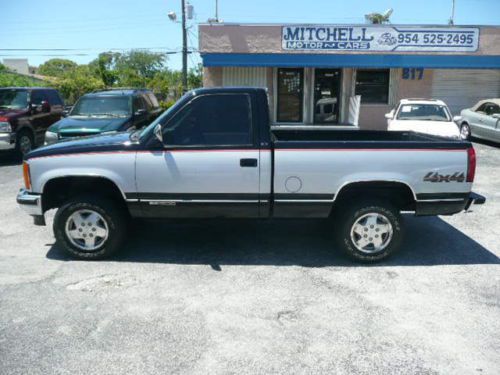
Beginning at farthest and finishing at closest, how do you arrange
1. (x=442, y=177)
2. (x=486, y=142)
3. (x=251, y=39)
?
(x=251, y=39), (x=486, y=142), (x=442, y=177)

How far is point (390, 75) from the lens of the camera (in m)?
19.3

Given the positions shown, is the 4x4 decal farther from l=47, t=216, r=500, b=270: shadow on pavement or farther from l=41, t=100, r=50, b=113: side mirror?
l=41, t=100, r=50, b=113: side mirror

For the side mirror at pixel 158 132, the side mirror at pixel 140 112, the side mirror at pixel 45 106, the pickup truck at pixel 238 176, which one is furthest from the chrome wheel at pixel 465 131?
the side mirror at pixel 158 132

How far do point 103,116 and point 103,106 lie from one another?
58 centimetres

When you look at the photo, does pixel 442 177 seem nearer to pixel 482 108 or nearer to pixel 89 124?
pixel 89 124

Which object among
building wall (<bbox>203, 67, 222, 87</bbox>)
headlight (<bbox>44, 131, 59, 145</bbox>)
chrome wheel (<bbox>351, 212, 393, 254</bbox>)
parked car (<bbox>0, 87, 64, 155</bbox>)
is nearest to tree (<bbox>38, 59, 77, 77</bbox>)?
building wall (<bbox>203, 67, 222, 87</bbox>)

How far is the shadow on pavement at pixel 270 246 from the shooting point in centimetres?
530

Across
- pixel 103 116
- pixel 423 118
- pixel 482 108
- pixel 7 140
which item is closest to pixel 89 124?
pixel 103 116

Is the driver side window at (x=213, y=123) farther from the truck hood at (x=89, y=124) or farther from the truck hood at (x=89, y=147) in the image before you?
the truck hood at (x=89, y=124)

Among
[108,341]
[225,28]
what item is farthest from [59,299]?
[225,28]

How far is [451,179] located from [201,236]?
10.3 ft

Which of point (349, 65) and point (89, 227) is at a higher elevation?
point (349, 65)

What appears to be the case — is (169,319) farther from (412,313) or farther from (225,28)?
(225,28)

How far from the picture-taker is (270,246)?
5.73 m
